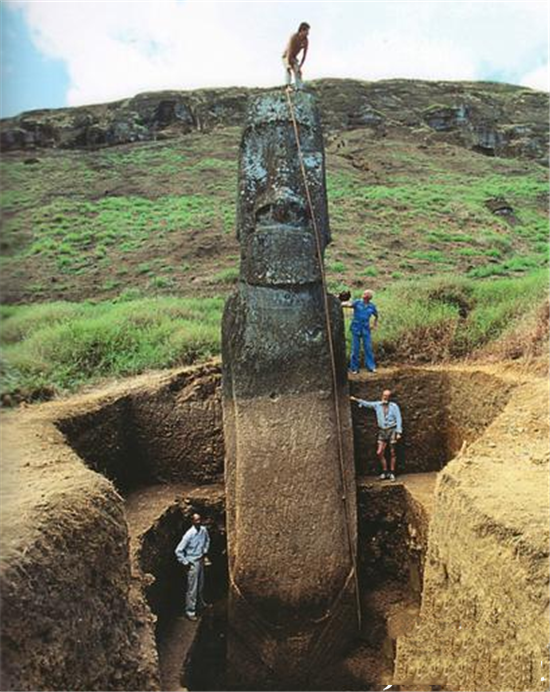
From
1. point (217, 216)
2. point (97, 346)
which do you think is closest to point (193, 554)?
point (97, 346)

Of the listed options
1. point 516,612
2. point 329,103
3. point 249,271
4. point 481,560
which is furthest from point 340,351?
point 329,103

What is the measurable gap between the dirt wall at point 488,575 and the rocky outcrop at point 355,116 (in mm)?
29772

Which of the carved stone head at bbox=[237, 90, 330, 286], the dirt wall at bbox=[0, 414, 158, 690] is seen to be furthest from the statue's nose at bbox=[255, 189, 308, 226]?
the dirt wall at bbox=[0, 414, 158, 690]

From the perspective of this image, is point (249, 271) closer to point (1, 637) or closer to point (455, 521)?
point (455, 521)

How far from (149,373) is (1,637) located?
22.7 ft

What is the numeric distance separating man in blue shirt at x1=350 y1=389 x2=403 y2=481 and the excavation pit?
0.40 meters

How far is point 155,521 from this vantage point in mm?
7715

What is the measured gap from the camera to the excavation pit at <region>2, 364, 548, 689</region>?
4.10 meters

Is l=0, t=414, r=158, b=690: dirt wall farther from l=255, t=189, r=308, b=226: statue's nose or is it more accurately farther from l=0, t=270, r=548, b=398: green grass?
l=0, t=270, r=548, b=398: green grass

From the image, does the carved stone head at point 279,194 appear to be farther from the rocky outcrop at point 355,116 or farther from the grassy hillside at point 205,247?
the rocky outcrop at point 355,116

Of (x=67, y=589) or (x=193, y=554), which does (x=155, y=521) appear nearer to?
(x=193, y=554)

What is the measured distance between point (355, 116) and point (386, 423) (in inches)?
1235

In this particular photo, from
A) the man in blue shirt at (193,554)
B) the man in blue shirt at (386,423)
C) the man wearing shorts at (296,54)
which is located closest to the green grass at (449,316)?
the man in blue shirt at (386,423)

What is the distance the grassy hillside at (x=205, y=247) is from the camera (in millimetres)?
10625
